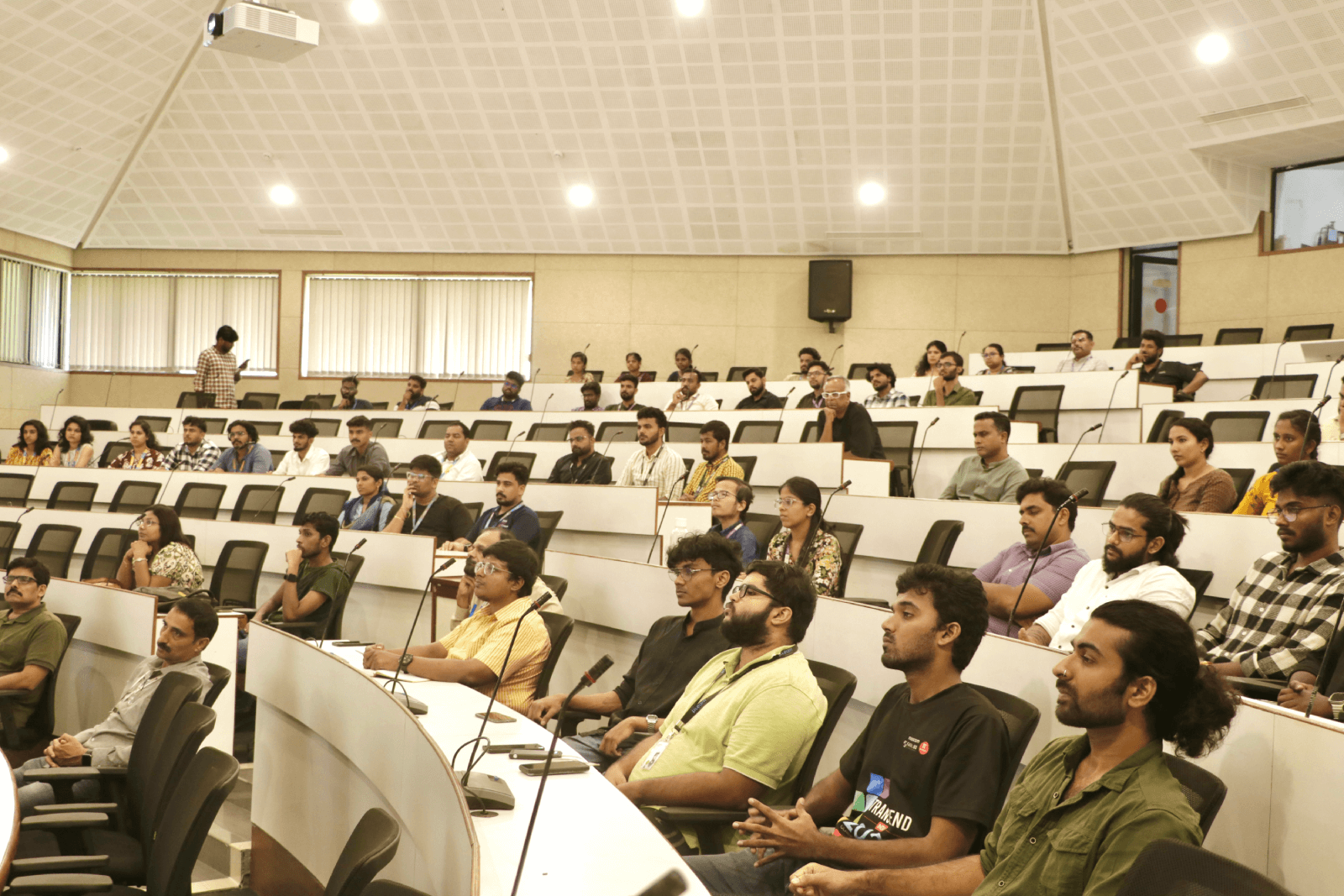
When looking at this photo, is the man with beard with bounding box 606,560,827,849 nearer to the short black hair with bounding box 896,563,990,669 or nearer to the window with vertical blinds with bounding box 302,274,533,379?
the short black hair with bounding box 896,563,990,669

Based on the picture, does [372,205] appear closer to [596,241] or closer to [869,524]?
[596,241]

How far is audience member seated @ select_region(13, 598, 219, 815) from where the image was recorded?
345 centimetres

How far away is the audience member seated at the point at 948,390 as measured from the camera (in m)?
8.20

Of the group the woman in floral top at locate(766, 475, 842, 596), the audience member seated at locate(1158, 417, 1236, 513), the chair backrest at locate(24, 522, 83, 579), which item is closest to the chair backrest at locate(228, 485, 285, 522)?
the chair backrest at locate(24, 522, 83, 579)

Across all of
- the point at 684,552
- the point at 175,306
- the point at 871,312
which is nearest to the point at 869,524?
the point at 684,552

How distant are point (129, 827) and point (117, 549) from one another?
3545 mm

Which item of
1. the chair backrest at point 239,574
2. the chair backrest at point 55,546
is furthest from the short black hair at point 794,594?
the chair backrest at point 55,546

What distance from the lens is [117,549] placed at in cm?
633

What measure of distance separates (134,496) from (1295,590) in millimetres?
6937

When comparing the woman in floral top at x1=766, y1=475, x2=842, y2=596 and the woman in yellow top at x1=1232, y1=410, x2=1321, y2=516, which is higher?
the woman in yellow top at x1=1232, y1=410, x2=1321, y2=516

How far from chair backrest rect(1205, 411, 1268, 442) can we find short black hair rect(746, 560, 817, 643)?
12.9ft

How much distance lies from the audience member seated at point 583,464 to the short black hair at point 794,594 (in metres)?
3.99

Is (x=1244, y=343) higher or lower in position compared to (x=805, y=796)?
higher

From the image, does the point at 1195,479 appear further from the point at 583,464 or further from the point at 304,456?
the point at 304,456
